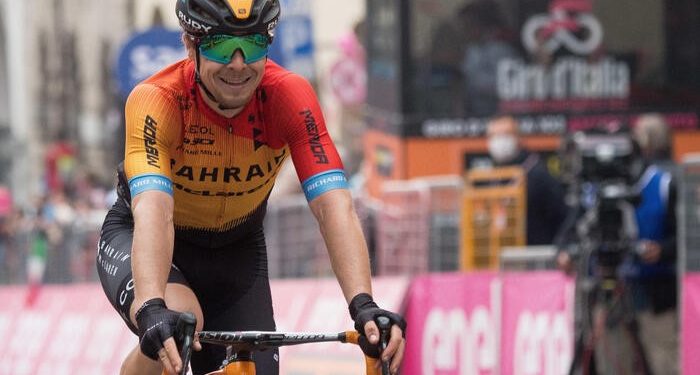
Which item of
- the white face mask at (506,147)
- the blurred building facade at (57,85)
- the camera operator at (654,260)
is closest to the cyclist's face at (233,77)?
the camera operator at (654,260)

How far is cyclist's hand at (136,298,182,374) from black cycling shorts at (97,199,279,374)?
1.25m

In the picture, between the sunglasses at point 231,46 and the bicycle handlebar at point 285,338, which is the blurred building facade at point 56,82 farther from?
the bicycle handlebar at point 285,338

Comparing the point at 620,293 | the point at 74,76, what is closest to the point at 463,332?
the point at 620,293

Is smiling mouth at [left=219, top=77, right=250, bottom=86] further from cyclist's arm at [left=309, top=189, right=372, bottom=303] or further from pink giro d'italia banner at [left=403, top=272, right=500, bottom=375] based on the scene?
pink giro d'italia banner at [left=403, top=272, right=500, bottom=375]

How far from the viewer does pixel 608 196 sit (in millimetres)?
11320

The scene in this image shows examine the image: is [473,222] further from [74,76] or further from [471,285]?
[74,76]

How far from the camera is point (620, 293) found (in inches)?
443

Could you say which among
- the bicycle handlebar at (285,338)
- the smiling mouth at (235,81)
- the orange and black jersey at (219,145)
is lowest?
the bicycle handlebar at (285,338)

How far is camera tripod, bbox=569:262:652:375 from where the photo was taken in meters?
11.2

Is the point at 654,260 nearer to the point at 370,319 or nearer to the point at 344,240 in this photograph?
the point at 344,240

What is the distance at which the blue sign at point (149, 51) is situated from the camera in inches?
578

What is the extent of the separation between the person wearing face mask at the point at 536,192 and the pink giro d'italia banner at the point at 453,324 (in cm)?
57

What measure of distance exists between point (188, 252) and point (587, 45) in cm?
1138

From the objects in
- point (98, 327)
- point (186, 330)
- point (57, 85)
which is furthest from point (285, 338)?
point (57, 85)
